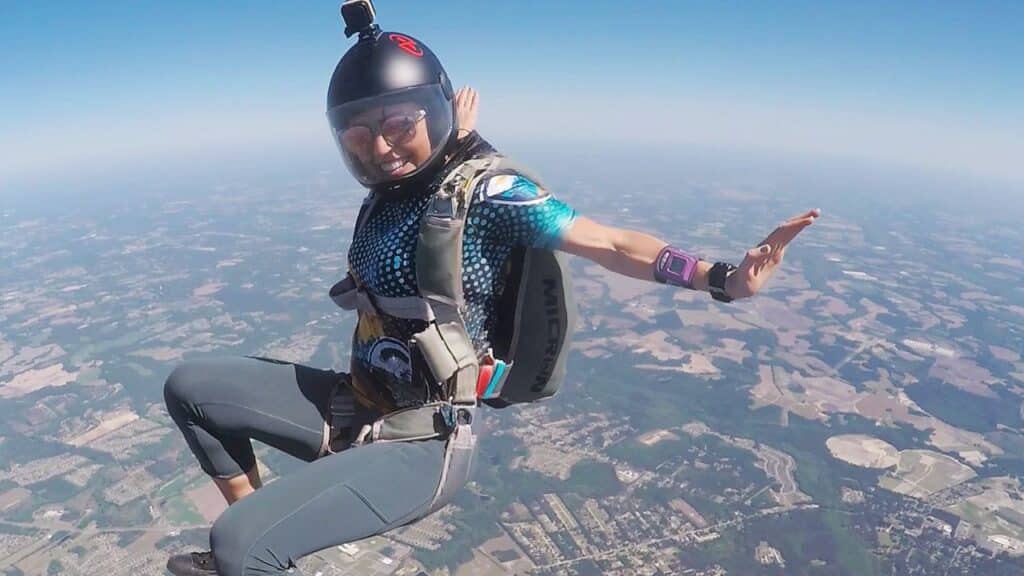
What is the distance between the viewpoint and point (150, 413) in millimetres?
28906

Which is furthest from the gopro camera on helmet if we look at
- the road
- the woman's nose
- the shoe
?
the road

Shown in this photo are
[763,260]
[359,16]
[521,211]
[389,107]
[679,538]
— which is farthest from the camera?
[679,538]

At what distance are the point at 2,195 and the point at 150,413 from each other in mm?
166682

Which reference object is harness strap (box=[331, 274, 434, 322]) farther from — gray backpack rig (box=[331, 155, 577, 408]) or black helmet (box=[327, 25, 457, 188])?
black helmet (box=[327, 25, 457, 188])

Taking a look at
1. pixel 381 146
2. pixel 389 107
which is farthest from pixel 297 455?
pixel 389 107

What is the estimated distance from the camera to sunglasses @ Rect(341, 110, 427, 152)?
1.92m

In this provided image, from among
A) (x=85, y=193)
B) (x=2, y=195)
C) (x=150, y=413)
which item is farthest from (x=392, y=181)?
(x=2, y=195)

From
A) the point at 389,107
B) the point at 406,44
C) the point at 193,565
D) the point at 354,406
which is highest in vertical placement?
the point at 406,44

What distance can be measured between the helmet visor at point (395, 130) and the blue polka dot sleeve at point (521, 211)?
0.34m

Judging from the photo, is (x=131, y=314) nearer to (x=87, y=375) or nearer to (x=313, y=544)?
(x=87, y=375)

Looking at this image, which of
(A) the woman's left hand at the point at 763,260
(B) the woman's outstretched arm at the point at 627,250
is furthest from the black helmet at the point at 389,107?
(A) the woman's left hand at the point at 763,260

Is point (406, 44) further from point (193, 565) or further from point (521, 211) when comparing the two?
point (193, 565)

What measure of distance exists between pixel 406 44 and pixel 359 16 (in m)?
0.19

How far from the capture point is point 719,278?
5.50ft
